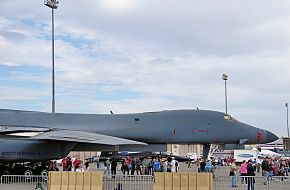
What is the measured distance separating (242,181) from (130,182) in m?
3.75

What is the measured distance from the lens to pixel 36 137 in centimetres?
1867

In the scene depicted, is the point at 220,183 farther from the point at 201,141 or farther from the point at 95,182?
the point at 201,141

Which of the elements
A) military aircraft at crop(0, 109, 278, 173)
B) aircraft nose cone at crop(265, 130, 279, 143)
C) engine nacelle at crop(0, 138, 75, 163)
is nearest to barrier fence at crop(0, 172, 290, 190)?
engine nacelle at crop(0, 138, 75, 163)

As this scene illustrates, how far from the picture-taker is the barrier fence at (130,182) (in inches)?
453

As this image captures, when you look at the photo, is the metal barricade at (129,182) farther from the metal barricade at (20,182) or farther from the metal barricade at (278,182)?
the metal barricade at (278,182)

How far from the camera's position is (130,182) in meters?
13.7

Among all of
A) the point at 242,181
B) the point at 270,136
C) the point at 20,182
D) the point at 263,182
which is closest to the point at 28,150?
the point at 20,182

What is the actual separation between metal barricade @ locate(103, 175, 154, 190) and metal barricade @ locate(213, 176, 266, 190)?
2.07 m

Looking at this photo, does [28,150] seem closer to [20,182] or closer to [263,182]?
[20,182]

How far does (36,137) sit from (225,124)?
9.32 meters

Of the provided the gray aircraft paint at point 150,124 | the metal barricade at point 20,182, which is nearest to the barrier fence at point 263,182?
the metal barricade at point 20,182

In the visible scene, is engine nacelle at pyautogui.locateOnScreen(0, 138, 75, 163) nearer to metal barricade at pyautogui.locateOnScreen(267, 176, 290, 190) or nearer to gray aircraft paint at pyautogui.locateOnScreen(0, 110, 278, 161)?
gray aircraft paint at pyautogui.locateOnScreen(0, 110, 278, 161)

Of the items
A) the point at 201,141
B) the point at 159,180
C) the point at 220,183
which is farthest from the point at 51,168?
the point at 159,180

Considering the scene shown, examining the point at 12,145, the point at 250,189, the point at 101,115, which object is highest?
the point at 101,115
